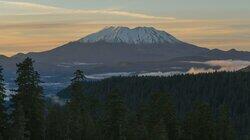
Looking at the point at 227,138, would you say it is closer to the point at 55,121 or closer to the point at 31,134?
the point at 55,121

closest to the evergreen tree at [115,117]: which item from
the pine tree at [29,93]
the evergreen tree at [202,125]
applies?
the evergreen tree at [202,125]

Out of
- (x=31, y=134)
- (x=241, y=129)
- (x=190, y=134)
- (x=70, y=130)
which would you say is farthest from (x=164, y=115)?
(x=241, y=129)

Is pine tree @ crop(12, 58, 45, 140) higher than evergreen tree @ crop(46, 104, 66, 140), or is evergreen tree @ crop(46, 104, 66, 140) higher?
pine tree @ crop(12, 58, 45, 140)

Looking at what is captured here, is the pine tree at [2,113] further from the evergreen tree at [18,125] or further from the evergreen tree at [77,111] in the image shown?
the evergreen tree at [77,111]

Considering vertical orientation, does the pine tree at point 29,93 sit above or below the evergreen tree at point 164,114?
above

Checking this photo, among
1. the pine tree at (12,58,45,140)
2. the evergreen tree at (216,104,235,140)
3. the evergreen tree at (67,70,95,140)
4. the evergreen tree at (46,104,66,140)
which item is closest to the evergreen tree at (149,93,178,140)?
the evergreen tree at (216,104,235,140)

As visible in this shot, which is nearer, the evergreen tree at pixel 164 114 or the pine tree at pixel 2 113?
the pine tree at pixel 2 113

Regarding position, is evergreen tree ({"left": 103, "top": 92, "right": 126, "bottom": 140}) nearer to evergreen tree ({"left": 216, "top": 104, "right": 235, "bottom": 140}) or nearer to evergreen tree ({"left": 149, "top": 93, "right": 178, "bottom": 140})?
evergreen tree ({"left": 149, "top": 93, "right": 178, "bottom": 140})
